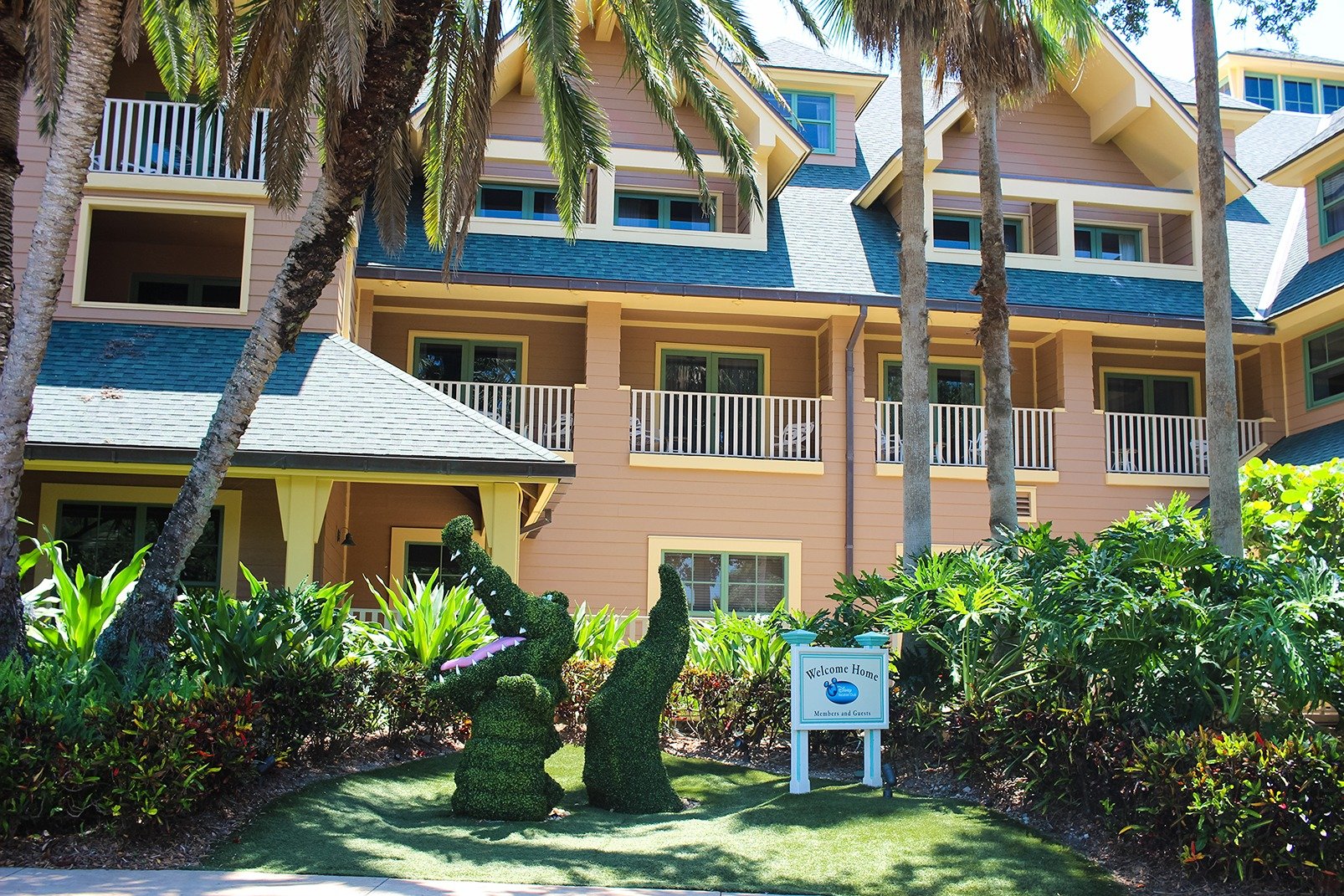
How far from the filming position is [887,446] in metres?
17.5

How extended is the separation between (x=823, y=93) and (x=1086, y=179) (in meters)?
4.71

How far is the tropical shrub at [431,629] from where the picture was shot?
34.4 ft

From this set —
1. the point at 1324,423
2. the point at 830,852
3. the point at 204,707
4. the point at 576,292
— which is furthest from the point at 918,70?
the point at 1324,423

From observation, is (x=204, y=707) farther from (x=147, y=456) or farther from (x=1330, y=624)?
(x=1330, y=624)

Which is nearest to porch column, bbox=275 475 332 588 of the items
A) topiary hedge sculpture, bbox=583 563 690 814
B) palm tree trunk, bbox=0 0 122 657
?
palm tree trunk, bbox=0 0 122 657

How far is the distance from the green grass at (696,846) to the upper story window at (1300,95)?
2481 centimetres

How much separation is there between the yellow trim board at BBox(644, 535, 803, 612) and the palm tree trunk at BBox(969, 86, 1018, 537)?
544 cm

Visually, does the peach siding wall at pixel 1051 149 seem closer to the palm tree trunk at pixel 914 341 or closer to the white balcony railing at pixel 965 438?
the white balcony railing at pixel 965 438

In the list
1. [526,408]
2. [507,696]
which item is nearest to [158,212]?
[526,408]

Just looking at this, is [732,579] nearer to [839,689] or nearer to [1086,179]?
[839,689]

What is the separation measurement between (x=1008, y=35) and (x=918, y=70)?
1021 mm

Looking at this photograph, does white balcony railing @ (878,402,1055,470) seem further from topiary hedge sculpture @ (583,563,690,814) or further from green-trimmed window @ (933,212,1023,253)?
topiary hedge sculpture @ (583,563,690,814)

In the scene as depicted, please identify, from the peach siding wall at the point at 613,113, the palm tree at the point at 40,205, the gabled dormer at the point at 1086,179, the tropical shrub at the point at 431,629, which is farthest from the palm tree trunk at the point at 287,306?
the gabled dormer at the point at 1086,179

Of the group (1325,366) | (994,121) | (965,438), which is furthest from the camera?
(1325,366)
